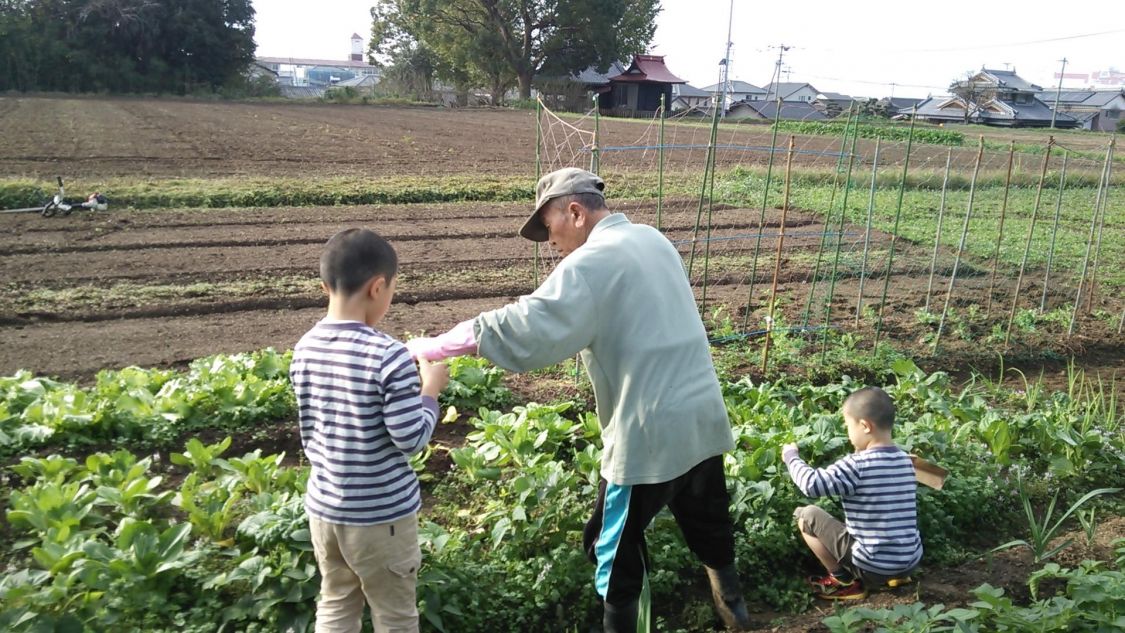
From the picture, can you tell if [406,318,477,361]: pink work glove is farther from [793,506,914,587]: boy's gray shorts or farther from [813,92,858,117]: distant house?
[813,92,858,117]: distant house

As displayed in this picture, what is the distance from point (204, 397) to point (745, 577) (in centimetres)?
310

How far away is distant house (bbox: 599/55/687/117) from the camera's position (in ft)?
174

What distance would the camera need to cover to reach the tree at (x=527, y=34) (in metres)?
47.8

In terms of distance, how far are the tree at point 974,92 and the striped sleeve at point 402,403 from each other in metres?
Answer: 61.4

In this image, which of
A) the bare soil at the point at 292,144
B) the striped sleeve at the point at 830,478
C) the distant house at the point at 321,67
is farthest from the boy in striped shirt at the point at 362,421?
the distant house at the point at 321,67

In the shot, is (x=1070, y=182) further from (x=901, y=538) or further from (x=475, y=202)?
(x=901, y=538)

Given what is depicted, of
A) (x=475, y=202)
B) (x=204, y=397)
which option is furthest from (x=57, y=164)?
(x=204, y=397)

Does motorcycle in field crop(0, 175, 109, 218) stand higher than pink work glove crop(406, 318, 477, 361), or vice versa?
pink work glove crop(406, 318, 477, 361)

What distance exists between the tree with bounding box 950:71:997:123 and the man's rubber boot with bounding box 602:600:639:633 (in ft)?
199

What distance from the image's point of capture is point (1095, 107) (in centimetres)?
6444

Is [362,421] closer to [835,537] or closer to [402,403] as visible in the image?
[402,403]

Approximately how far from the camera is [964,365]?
7.06 m

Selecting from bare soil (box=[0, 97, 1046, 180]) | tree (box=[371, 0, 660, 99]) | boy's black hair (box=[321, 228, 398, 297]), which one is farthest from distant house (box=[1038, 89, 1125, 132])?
boy's black hair (box=[321, 228, 398, 297])

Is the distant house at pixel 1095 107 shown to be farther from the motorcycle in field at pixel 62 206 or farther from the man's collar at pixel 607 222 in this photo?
the man's collar at pixel 607 222
